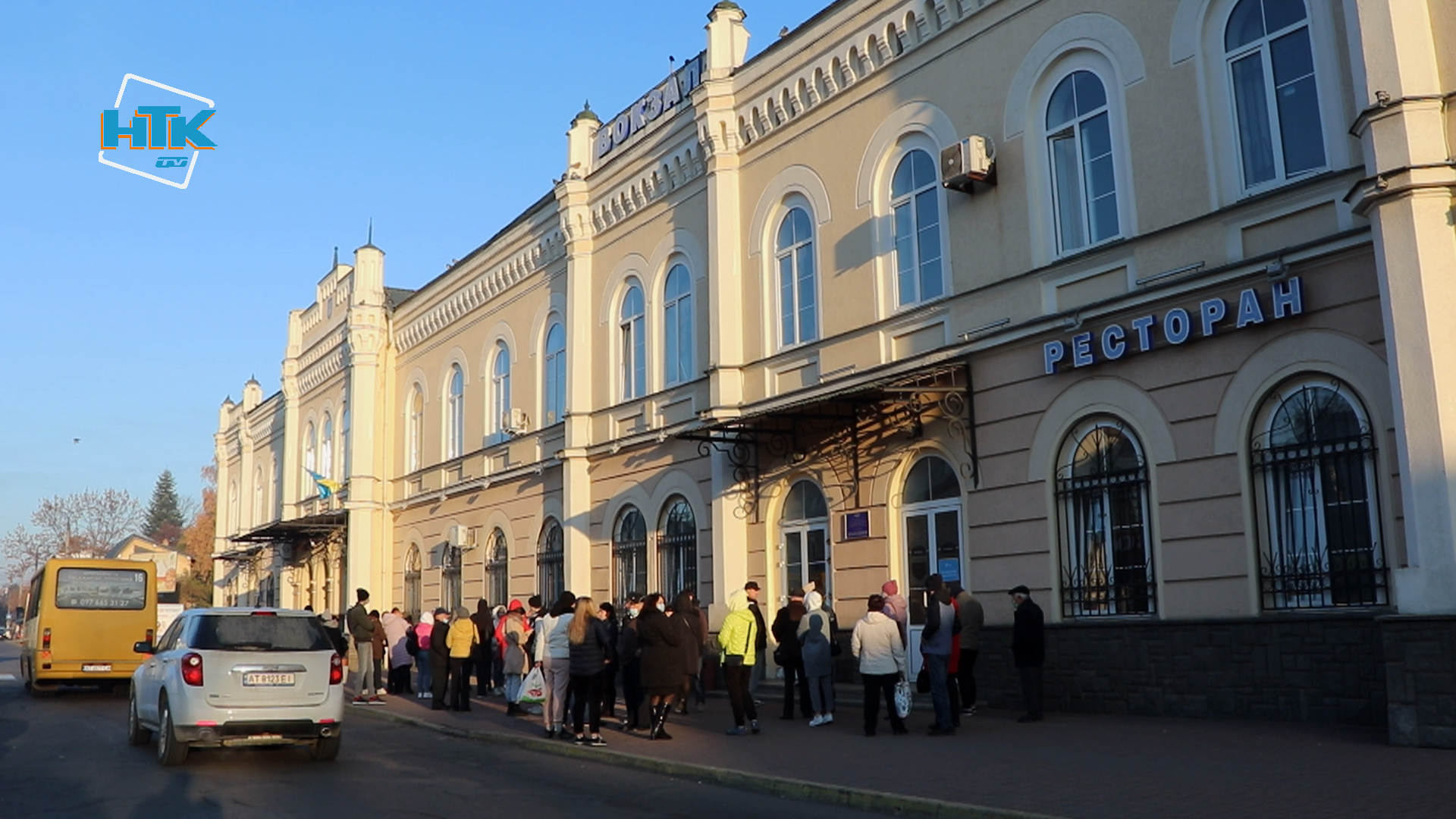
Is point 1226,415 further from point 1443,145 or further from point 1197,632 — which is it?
point 1443,145

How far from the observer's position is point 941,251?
17.2m

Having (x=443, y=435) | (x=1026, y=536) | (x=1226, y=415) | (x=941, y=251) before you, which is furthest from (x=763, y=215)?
(x=443, y=435)

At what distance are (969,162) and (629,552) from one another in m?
11.0

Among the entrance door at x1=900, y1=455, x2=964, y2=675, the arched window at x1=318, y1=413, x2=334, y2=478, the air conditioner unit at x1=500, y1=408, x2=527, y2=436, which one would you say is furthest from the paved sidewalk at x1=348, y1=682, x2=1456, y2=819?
the arched window at x1=318, y1=413, x2=334, y2=478

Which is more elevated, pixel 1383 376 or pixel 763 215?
pixel 763 215

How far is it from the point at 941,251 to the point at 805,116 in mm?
4016

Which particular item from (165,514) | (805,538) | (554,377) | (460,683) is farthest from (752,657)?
(165,514)

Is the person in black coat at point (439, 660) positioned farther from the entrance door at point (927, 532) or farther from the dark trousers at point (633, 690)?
the entrance door at point (927, 532)

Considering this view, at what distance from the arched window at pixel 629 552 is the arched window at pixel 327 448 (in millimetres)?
17880

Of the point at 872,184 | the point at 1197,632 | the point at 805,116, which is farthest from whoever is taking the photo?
the point at 805,116

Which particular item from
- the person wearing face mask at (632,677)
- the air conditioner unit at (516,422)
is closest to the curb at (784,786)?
the person wearing face mask at (632,677)

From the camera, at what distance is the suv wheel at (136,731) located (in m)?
14.1

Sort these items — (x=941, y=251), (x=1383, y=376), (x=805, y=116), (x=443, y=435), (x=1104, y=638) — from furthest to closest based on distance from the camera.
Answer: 1. (x=443, y=435)
2. (x=805, y=116)
3. (x=941, y=251)
4. (x=1104, y=638)
5. (x=1383, y=376)

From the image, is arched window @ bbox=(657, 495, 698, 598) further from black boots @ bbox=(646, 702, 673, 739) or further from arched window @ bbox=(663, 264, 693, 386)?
black boots @ bbox=(646, 702, 673, 739)
